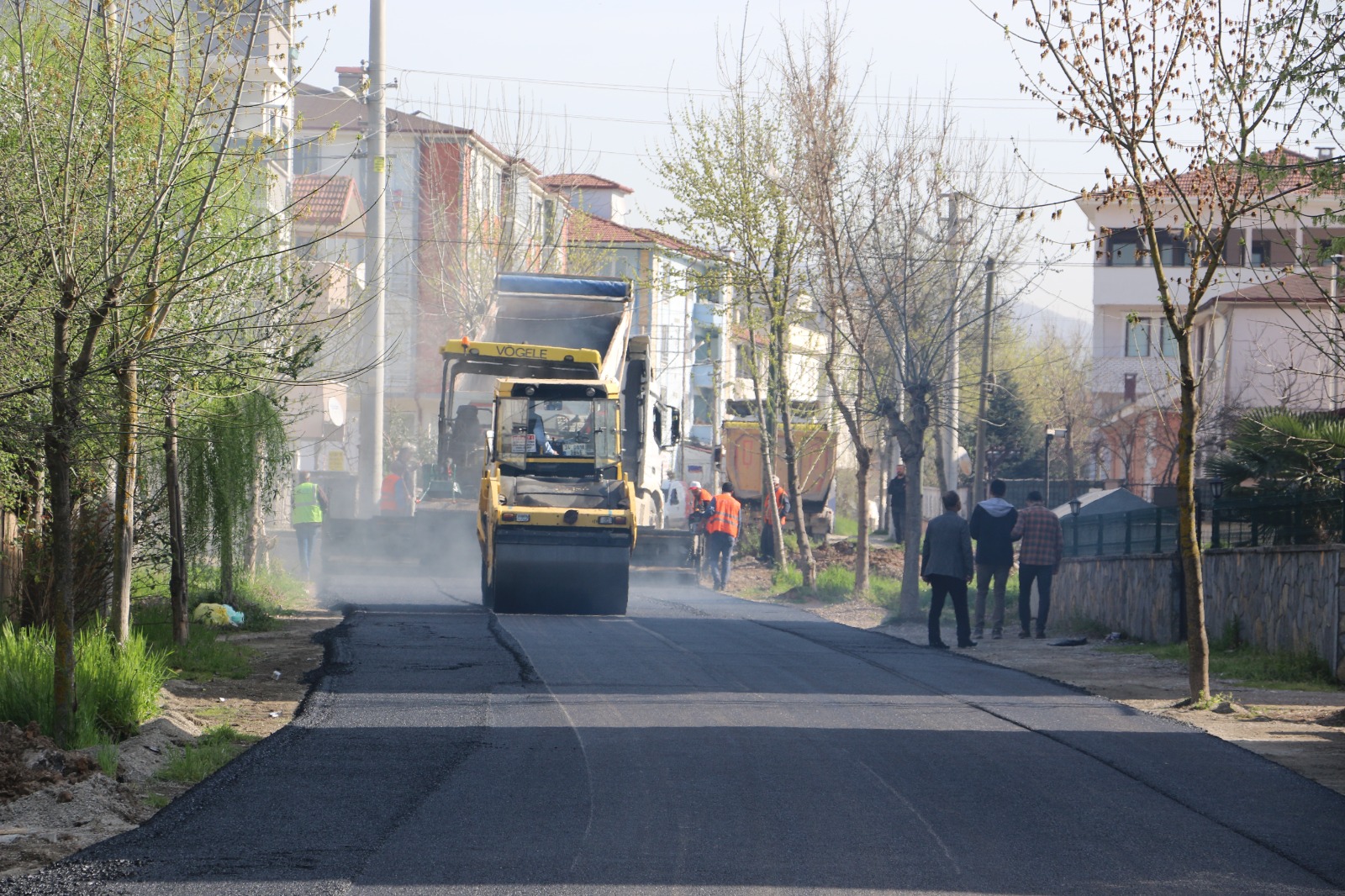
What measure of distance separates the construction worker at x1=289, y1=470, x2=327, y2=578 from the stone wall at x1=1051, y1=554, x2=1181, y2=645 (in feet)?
40.8

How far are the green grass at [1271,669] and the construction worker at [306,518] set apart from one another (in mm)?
15721

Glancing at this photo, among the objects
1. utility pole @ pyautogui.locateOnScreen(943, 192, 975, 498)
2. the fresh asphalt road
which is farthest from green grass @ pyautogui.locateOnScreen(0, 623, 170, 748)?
utility pole @ pyautogui.locateOnScreen(943, 192, 975, 498)

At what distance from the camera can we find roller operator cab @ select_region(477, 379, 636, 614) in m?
Answer: 18.9

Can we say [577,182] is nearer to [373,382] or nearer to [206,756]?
[373,382]

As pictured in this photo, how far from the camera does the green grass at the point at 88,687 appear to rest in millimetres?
9039

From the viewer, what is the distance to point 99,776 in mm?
7961

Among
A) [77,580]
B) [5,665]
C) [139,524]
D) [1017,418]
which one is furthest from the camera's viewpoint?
[1017,418]

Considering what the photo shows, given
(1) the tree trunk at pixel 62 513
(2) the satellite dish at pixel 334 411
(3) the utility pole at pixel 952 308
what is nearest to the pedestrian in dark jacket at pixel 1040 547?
(3) the utility pole at pixel 952 308

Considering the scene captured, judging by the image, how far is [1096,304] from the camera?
50.0m

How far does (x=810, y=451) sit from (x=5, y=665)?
30382 mm

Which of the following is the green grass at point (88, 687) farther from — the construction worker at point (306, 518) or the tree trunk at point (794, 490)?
the tree trunk at point (794, 490)

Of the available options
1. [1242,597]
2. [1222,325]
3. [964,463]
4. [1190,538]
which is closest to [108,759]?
[1190,538]

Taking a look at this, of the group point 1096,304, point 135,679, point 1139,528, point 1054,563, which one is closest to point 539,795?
point 135,679

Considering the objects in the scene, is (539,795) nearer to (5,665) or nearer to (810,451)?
(5,665)
